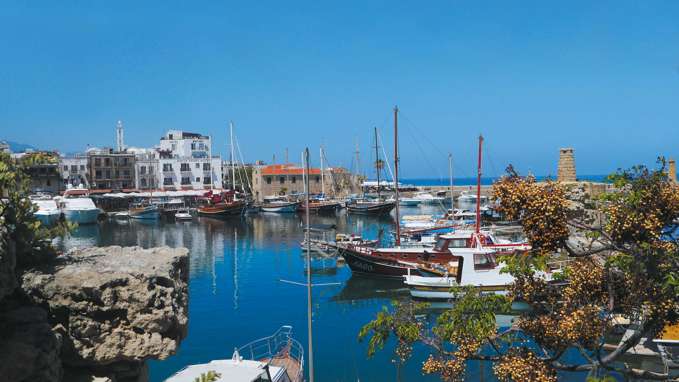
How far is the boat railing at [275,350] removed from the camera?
14567 millimetres

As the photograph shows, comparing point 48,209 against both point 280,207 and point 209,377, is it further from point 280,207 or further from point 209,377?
point 209,377

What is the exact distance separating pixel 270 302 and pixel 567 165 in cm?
3441

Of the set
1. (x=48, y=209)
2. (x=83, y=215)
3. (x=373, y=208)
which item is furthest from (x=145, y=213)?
(x=373, y=208)

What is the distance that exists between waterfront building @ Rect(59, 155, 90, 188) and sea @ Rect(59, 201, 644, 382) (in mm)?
33386

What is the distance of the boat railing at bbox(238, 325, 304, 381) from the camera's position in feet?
47.8

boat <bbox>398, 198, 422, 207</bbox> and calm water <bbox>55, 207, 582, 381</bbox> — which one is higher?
boat <bbox>398, 198, 422, 207</bbox>

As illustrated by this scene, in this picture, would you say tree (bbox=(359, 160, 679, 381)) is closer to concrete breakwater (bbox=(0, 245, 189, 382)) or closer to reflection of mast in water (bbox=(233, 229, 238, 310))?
concrete breakwater (bbox=(0, 245, 189, 382))

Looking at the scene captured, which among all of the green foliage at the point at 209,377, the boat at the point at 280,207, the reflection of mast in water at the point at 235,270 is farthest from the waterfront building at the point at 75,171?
the green foliage at the point at 209,377

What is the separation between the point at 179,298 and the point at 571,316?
4.85m

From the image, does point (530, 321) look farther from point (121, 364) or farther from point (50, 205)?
point (50, 205)

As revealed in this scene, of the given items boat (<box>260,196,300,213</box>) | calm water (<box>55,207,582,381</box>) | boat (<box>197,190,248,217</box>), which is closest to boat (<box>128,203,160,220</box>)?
boat (<box>197,190,248,217</box>)

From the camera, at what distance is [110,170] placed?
89750 millimetres

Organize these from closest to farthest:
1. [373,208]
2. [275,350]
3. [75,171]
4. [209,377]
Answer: [209,377] < [275,350] < [373,208] < [75,171]

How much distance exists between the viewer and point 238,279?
34969 millimetres
